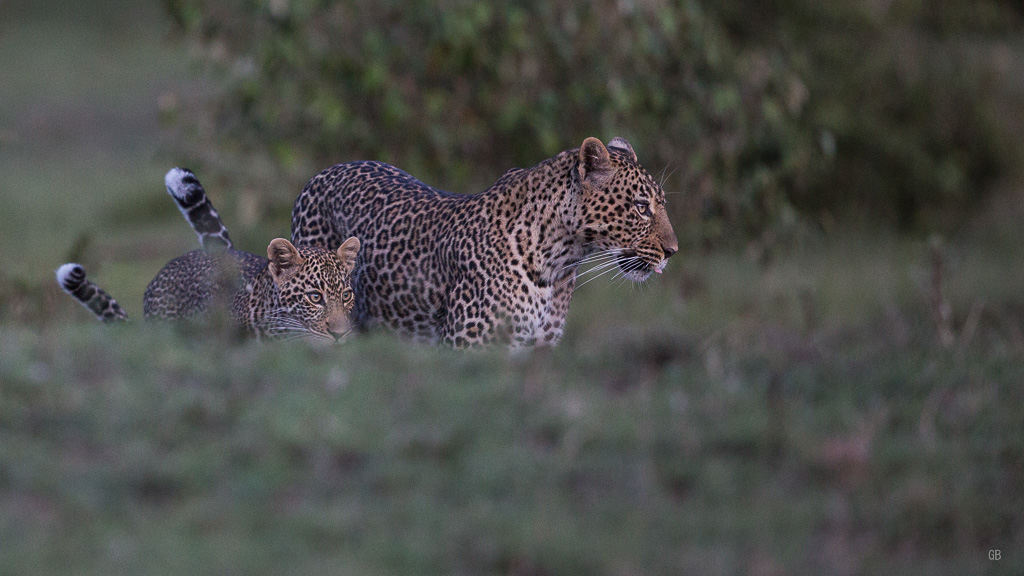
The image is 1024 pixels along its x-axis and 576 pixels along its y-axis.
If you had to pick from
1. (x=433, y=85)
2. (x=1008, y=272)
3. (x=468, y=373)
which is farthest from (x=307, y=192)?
(x=1008, y=272)

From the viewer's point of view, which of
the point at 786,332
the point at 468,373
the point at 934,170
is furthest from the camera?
the point at 934,170

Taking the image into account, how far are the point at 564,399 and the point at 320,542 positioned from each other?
4.77 feet

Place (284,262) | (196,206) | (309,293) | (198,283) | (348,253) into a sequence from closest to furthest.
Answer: (309,293)
(284,262)
(348,253)
(198,283)
(196,206)

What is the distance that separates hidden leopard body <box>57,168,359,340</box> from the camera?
752 cm

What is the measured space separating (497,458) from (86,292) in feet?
13.3

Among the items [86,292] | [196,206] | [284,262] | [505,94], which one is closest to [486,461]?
[284,262]

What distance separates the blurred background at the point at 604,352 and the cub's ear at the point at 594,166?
0.83 meters

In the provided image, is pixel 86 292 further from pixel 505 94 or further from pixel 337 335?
pixel 505 94

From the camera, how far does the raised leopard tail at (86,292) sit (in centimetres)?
793

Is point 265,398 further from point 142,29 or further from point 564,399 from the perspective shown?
point 142,29

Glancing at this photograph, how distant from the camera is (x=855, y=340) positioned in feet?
24.5

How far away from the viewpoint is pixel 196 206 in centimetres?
884

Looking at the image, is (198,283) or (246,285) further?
(198,283)

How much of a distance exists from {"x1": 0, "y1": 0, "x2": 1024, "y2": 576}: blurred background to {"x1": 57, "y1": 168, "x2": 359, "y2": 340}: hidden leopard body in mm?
725
